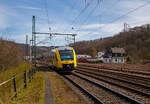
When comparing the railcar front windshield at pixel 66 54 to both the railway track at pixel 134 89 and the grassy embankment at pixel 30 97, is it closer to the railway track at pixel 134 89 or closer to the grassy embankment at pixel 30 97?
the railway track at pixel 134 89

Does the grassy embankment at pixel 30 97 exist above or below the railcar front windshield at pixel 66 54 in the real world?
below

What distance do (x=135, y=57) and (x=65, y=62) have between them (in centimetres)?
3363

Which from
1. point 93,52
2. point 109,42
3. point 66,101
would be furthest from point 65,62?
point 109,42

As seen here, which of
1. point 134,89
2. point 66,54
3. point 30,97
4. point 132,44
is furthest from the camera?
point 132,44

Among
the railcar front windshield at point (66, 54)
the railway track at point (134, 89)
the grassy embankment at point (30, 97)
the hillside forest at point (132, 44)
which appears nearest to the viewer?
the grassy embankment at point (30, 97)

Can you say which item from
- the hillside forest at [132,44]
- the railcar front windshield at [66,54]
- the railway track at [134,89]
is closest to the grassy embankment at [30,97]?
the railway track at [134,89]

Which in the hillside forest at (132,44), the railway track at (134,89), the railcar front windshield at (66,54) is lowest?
the railway track at (134,89)

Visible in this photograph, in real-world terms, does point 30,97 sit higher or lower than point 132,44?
lower

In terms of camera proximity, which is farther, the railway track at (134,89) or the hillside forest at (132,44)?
the hillside forest at (132,44)

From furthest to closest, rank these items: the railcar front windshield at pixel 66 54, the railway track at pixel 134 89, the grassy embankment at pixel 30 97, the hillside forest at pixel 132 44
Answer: the hillside forest at pixel 132 44 → the railcar front windshield at pixel 66 54 → the railway track at pixel 134 89 → the grassy embankment at pixel 30 97

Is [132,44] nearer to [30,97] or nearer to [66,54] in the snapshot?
[66,54]

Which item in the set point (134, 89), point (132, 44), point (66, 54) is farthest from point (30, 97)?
point (132, 44)

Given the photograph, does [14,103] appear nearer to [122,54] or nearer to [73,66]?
[73,66]

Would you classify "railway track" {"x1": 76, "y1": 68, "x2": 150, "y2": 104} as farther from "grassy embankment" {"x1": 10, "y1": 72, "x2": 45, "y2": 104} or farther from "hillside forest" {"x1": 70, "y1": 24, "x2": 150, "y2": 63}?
"hillside forest" {"x1": 70, "y1": 24, "x2": 150, "y2": 63}
